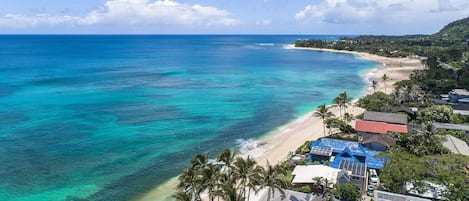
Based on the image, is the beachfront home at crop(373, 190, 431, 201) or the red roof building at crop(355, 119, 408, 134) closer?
the beachfront home at crop(373, 190, 431, 201)

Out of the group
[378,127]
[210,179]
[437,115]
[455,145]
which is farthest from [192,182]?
[437,115]

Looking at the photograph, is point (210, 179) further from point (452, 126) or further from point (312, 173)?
point (452, 126)

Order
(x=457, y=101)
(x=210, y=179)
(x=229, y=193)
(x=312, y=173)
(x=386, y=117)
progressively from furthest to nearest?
(x=457, y=101) < (x=386, y=117) < (x=312, y=173) < (x=210, y=179) < (x=229, y=193)

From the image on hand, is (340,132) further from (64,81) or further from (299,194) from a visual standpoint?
(64,81)

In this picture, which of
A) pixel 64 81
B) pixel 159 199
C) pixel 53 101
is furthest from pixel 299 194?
pixel 64 81

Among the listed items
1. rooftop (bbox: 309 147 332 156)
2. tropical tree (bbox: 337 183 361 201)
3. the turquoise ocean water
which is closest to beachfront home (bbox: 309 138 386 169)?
rooftop (bbox: 309 147 332 156)

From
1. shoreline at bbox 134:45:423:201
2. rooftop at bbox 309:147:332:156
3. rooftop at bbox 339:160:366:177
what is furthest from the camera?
rooftop at bbox 309:147:332:156

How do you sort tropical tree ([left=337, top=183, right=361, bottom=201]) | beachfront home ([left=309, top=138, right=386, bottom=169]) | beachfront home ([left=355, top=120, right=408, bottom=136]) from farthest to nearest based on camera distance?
1. beachfront home ([left=355, top=120, right=408, bottom=136])
2. beachfront home ([left=309, top=138, right=386, bottom=169])
3. tropical tree ([left=337, top=183, right=361, bottom=201])

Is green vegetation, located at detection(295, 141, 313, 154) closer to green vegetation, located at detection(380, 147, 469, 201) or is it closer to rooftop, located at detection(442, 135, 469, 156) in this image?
green vegetation, located at detection(380, 147, 469, 201)
